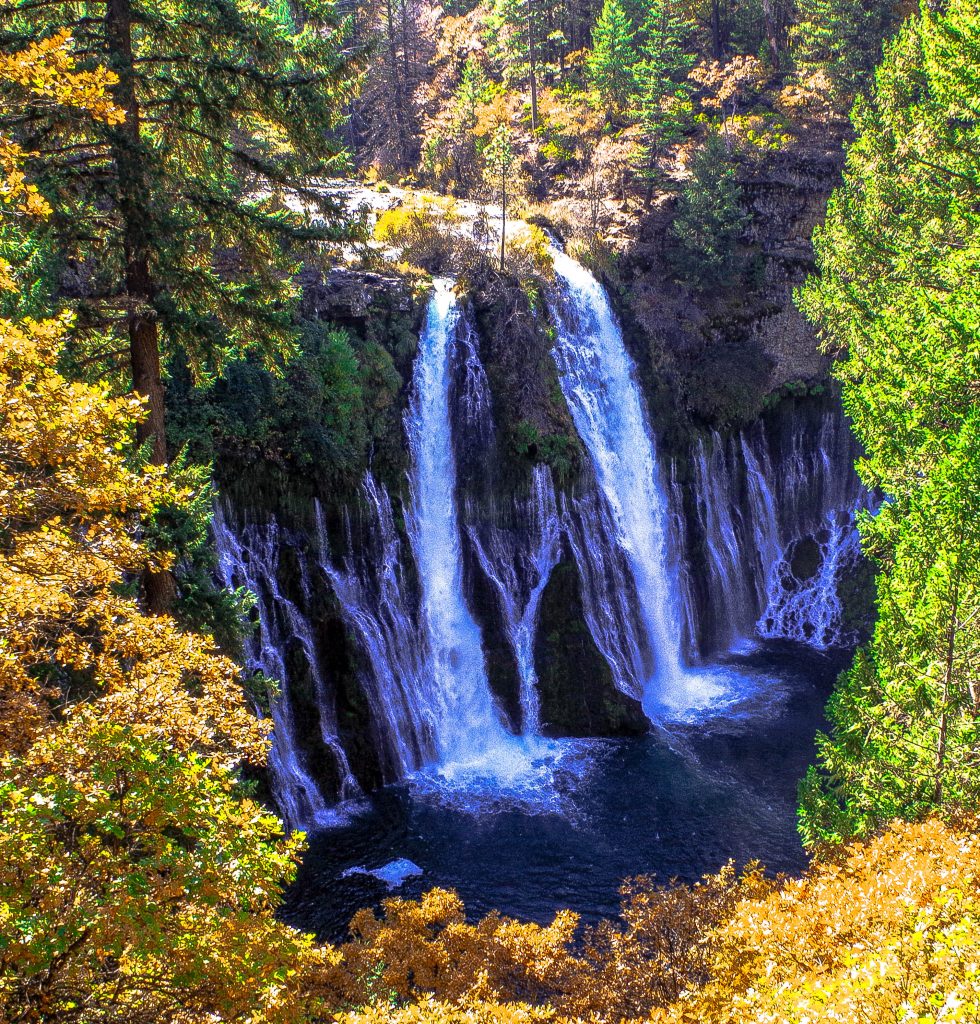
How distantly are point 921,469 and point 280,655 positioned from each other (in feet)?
46.1

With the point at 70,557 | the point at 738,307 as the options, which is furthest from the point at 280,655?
the point at 738,307

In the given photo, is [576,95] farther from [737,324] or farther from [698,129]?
[737,324]

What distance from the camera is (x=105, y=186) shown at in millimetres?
8922

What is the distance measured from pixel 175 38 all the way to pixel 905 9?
131ft

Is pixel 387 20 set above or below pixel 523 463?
above

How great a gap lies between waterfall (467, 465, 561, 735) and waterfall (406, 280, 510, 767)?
2.82 feet

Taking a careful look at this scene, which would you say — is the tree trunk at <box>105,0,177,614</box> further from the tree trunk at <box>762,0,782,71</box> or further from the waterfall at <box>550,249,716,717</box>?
the tree trunk at <box>762,0,782,71</box>

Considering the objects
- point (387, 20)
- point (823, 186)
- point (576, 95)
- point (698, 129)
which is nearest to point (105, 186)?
point (823, 186)

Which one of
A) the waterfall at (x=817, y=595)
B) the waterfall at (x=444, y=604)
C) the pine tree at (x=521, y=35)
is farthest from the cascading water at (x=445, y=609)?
the pine tree at (x=521, y=35)

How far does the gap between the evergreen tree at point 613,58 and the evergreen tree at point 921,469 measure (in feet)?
67.2

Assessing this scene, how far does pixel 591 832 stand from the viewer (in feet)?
56.5

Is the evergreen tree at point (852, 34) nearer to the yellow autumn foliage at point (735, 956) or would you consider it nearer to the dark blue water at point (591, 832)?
the dark blue water at point (591, 832)

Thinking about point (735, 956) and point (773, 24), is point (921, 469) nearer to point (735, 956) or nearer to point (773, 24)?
point (735, 956)

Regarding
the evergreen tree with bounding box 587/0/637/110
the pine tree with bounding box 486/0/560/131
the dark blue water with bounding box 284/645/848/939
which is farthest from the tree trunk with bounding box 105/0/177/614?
the pine tree with bounding box 486/0/560/131
